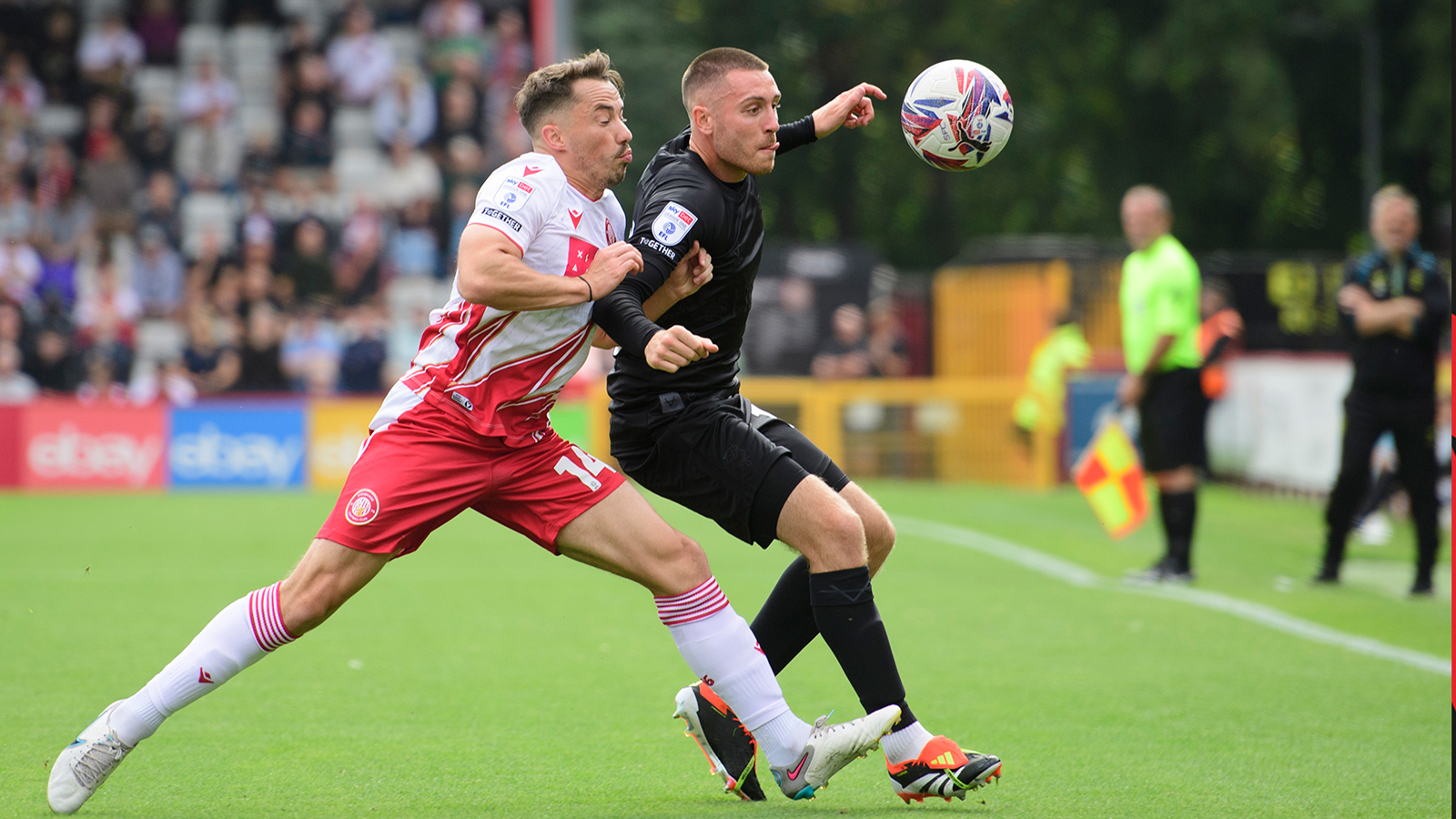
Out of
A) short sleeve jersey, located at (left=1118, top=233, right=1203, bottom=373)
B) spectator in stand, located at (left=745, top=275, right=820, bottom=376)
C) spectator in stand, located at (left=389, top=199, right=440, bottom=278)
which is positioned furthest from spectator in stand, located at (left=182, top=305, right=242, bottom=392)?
short sleeve jersey, located at (left=1118, top=233, right=1203, bottom=373)

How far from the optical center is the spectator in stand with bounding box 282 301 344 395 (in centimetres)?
1805

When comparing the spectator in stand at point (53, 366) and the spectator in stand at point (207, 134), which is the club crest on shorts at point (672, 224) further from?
the spectator in stand at point (207, 134)

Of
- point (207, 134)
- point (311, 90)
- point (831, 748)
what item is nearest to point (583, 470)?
point (831, 748)

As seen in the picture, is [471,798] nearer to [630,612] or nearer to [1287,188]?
[630,612]

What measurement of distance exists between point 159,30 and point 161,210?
455cm

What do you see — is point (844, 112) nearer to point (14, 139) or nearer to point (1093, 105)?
point (14, 139)

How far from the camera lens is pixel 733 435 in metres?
4.74

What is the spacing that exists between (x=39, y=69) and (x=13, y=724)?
793 inches

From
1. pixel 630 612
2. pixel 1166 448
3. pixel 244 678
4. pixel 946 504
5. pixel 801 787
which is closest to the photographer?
pixel 801 787

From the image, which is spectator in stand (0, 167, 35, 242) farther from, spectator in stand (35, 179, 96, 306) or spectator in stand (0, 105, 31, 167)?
spectator in stand (0, 105, 31, 167)

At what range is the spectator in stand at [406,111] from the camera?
22150mm

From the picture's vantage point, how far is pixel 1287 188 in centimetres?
3041

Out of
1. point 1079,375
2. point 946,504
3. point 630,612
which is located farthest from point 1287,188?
point 630,612

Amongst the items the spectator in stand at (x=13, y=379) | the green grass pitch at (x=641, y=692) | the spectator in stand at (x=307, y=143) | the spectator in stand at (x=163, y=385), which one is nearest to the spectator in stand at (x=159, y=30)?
the spectator in stand at (x=307, y=143)
